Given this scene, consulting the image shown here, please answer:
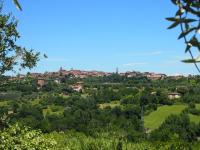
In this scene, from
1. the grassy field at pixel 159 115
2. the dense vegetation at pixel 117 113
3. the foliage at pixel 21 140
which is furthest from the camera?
the grassy field at pixel 159 115

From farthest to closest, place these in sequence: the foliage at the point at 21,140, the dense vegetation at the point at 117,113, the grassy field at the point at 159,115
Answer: the grassy field at the point at 159,115
the dense vegetation at the point at 117,113
the foliage at the point at 21,140

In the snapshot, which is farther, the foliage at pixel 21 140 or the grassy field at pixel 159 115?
the grassy field at pixel 159 115

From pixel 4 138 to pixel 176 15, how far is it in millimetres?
15799

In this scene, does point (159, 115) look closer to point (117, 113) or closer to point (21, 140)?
point (117, 113)

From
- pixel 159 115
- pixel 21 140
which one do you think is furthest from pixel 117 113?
pixel 21 140

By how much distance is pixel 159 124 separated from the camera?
10956cm

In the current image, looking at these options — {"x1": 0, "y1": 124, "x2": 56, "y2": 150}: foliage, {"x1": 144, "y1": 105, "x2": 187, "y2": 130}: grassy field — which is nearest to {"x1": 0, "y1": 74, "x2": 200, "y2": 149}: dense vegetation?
{"x1": 144, "y1": 105, "x2": 187, "y2": 130}: grassy field

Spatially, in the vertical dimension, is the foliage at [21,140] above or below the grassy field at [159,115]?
above

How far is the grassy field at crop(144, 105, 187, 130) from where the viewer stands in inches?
4363

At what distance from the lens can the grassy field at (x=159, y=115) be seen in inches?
4363

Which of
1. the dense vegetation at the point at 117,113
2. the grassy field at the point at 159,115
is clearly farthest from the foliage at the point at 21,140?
the grassy field at the point at 159,115

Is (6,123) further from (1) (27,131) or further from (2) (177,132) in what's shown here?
(2) (177,132)

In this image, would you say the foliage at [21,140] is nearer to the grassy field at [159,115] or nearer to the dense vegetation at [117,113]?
the dense vegetation at [117,113]

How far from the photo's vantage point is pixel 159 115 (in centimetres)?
11931
